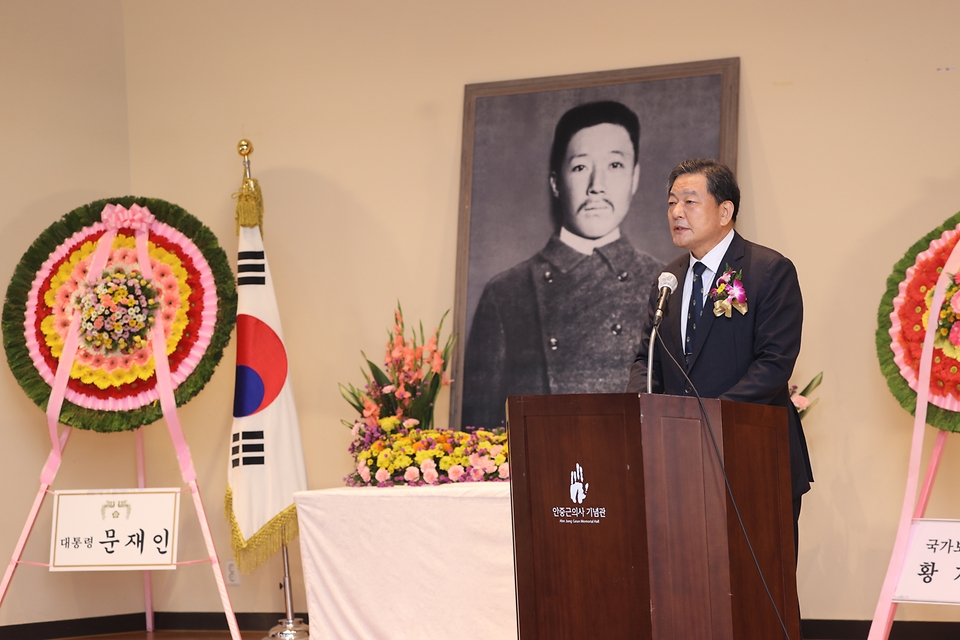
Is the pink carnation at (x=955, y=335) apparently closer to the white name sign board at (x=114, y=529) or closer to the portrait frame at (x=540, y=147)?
the portrait frame at (x=540, y=147)

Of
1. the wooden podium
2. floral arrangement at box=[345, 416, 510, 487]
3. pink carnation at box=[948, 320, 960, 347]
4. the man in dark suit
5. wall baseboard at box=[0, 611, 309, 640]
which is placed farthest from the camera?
wall baseboard at box=[0, 611, 309, 640]

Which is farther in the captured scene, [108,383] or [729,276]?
[108,383]

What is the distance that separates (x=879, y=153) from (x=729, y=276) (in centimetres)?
180

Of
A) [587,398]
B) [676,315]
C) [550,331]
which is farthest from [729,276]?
[550,331]

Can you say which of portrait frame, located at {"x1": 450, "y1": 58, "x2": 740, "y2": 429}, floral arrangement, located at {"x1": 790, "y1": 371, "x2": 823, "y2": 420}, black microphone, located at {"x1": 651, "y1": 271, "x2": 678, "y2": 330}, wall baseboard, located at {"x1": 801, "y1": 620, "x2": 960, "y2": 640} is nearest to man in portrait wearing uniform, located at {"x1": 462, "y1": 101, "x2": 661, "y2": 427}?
portrait frame, located at {"x1": 450, "y1": 58, "x2": 740, "y2": 429}

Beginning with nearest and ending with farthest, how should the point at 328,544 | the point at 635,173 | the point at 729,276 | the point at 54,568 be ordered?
1. the point at 729,276
2. the point at 328,544
3. the point at 54,568
4. the point at 635,173

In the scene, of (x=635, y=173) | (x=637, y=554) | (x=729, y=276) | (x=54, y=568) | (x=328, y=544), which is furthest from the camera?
(x=635, y=173)

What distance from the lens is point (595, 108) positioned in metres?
4.40

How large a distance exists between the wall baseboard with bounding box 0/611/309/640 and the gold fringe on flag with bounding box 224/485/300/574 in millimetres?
678

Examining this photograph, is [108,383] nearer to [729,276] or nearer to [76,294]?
[76,294]

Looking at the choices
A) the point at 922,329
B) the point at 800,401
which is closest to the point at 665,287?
the point at 922,329

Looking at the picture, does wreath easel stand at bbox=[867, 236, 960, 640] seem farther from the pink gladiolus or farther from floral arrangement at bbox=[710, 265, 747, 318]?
the pink gladiolus

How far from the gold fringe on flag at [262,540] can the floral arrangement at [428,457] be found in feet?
1.06

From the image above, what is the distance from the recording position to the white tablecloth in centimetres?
346
